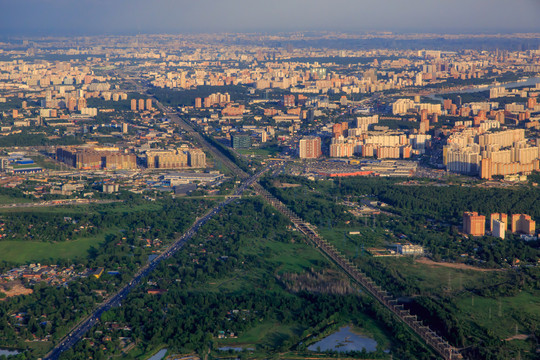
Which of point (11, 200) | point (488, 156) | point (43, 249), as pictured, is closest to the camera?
point (43, 249)

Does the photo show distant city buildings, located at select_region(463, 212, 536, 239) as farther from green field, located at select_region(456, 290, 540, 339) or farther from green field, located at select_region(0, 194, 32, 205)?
green field, located at select_region(0, 194, 32, 205)

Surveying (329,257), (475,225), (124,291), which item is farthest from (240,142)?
(124,291)

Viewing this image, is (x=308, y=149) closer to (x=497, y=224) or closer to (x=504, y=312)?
(x=497, y=224)

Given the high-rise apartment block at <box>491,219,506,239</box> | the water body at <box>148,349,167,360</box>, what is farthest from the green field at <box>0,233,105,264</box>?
the high-rise apartment block at <box>491,219,506,239</box>

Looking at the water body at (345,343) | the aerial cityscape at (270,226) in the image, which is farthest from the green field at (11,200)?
the water body at (345,343)

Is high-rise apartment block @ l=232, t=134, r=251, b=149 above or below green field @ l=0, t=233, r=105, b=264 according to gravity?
above

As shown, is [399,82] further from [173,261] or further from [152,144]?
[173,261]

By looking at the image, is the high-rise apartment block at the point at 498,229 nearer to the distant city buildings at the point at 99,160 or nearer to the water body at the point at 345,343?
the water body at the point at 345,343
